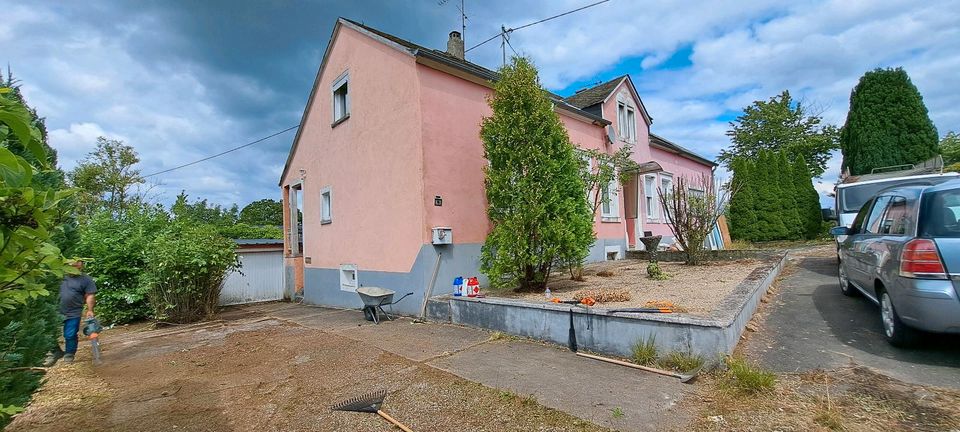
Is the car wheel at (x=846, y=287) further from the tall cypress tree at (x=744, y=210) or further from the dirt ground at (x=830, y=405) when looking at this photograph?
the tall cypress tree at (x=744, y=210)

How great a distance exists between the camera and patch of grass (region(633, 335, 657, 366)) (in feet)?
14.7

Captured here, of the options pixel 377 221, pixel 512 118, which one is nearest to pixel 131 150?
pixel 377 221

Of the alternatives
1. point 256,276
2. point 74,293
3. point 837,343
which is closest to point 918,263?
point 837,343

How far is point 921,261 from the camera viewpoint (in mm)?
3770

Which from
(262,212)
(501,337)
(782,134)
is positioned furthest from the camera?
(262,212)

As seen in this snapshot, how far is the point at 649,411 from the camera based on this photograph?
11.1 ft

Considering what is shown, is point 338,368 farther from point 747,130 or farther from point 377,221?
point 747,130

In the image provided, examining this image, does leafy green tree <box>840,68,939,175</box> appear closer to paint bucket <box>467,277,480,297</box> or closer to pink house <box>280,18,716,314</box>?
pink house <box>280,18,716,314</box>

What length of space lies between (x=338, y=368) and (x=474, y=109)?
244 inches

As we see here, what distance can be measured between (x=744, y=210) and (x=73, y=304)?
73.3 ft

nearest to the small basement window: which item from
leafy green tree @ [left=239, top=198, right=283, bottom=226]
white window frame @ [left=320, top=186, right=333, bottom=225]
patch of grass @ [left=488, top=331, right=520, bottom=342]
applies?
white window frame @ [left=320, top=186, right=333, bottom=225]

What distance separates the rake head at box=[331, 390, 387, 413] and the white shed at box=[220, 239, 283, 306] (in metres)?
11.8

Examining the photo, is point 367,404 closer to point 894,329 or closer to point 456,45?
point 894,329

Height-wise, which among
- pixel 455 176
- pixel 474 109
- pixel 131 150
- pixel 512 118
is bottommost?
pixel 455 176
